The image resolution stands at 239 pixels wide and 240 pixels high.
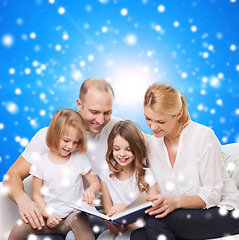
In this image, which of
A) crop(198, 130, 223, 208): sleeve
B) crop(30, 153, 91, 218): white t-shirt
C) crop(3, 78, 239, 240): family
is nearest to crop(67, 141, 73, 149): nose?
crop(3, 78, 239, 240): family

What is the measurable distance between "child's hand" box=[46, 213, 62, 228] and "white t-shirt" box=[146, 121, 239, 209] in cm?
52

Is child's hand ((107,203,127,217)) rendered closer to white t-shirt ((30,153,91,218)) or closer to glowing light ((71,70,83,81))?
white t-shirt ((30,153,91,218))

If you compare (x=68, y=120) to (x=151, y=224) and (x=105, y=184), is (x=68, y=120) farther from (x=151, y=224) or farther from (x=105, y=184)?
(x=151, y=224)

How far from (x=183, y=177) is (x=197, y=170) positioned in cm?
8

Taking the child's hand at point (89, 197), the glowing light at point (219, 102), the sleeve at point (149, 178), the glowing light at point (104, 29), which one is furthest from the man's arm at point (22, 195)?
the glowing light at point (219, 102)

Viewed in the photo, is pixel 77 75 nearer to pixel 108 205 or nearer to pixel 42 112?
pixel 42 112

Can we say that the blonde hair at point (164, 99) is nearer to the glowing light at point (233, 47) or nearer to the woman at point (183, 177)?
the woman at point (183, 177)

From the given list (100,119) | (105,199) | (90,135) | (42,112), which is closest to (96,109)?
(100,119)

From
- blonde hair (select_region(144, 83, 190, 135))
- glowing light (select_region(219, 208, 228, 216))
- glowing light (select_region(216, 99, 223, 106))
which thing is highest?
glowing light (select_region(216, 99, 223, 106))

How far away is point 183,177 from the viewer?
1.85 metres

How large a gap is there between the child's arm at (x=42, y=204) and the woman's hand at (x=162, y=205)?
45cm

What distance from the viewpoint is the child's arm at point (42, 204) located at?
5.86 feet

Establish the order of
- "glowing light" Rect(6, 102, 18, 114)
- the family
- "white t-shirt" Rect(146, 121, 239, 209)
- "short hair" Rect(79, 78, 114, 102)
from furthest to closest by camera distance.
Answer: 1. "glowing light" Rect(6, 102, 18, 114)
2. "short hair" Rect(79, 78, 114, 102)
3. "white t-shirt" Rect(146, 121, 239, 209)
4. the family

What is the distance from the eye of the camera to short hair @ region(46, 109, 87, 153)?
187 cm
